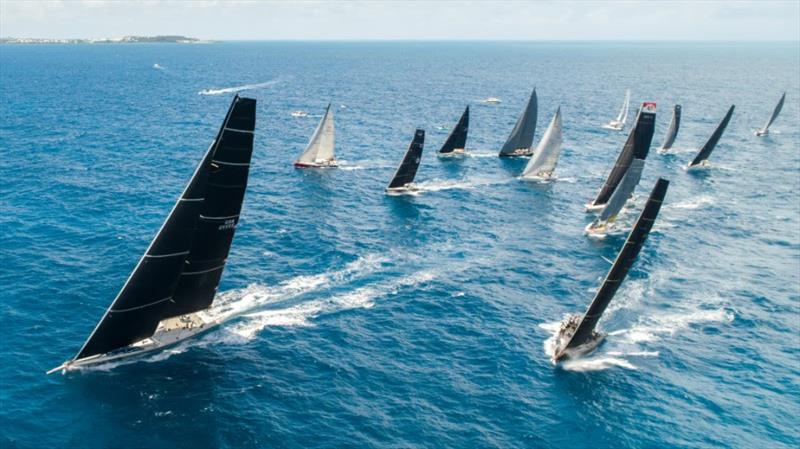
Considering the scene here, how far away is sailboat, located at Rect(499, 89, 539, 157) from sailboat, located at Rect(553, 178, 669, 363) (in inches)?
2994

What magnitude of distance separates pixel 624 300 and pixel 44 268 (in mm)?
60734

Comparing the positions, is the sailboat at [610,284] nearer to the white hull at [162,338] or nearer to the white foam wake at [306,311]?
the white foam wake at [306,311]

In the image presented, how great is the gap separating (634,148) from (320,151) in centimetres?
5496

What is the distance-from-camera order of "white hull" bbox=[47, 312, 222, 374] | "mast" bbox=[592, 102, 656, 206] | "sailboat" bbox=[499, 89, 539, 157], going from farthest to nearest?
"sailboat" bbox=[499, 89, 539, 157] → "mast" bbox=[592, 102, 656, 206] → "white hull" bbox=[47, 312, 222, 374]

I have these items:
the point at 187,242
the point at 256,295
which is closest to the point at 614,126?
the point at 256,295

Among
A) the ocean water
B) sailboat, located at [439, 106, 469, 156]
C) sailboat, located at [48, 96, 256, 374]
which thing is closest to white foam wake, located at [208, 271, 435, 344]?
the ocean water

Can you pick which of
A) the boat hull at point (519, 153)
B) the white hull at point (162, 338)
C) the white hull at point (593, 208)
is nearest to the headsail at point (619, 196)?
the white hull at point (593, 208)

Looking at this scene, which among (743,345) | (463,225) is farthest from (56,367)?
(743,345)

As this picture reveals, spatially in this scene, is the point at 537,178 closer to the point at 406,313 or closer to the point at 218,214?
the point at 406,313

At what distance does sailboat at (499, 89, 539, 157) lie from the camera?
409 feet

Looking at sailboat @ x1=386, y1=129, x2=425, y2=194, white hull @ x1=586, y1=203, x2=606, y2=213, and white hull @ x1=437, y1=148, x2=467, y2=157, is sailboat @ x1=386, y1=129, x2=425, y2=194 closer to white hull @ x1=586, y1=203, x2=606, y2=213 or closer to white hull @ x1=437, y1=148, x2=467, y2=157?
white hull @ x1=586, y1=203, x2=606, y2=213

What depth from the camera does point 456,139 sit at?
12525 centimetres

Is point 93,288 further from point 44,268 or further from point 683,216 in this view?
point 683,216

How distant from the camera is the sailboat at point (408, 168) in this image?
96.2 m
